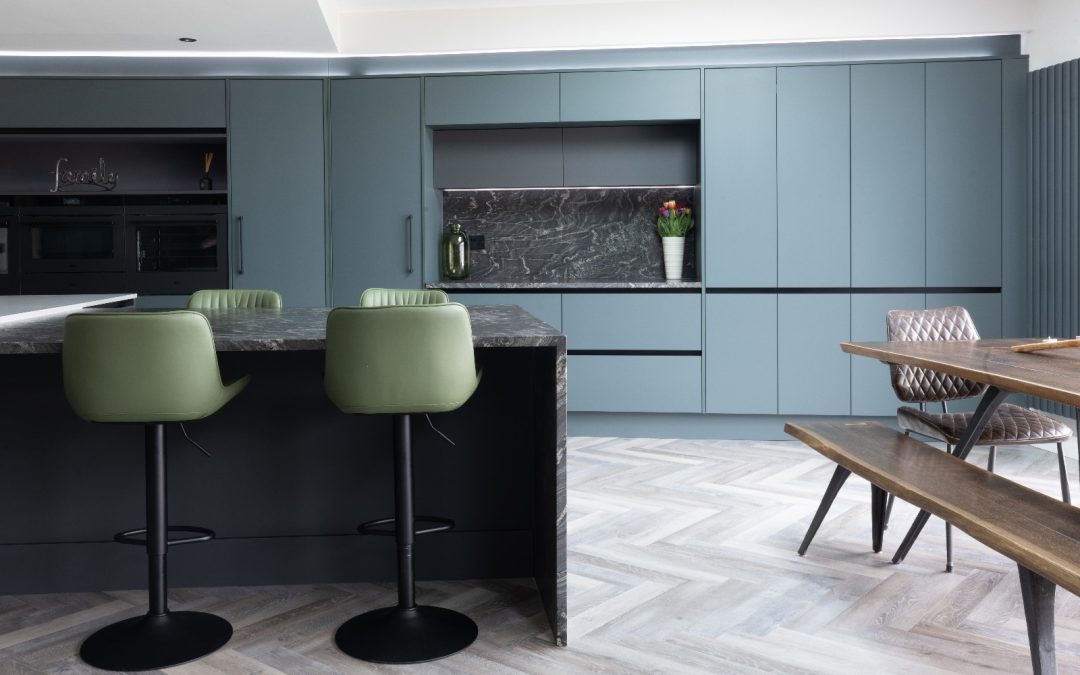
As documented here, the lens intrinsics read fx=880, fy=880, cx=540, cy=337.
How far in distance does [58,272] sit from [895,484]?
200 inches

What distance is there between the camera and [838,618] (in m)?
2.45

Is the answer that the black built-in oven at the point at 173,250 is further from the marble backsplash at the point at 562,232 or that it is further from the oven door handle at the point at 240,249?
the marble backsplash at the point at 562,232

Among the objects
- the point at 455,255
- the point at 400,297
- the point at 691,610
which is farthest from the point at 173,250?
the point at 691,610

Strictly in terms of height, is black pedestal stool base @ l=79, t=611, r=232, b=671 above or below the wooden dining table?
below

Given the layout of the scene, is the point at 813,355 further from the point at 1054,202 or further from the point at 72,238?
the point at 72,238

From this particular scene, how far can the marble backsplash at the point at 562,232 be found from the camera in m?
5.76

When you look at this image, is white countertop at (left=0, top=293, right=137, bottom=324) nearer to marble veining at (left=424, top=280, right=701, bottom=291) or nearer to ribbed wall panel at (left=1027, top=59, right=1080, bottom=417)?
marble veining at (left=424, top=280, right=701, bottom=291)

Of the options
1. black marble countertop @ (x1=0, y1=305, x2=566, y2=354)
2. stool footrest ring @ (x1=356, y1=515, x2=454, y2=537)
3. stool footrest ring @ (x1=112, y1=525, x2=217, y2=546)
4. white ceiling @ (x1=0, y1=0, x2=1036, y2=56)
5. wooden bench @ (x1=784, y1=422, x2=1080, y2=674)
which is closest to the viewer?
wooden bench @ (x1=784, y1=422, x2=1080, y2=674)

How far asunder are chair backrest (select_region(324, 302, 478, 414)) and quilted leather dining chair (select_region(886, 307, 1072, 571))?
1.63 meters

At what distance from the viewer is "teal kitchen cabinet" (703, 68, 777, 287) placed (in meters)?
5.11

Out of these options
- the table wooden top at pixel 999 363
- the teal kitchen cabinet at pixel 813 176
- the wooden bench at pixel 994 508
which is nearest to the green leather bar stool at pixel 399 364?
the wooden bench at pixel 994 508

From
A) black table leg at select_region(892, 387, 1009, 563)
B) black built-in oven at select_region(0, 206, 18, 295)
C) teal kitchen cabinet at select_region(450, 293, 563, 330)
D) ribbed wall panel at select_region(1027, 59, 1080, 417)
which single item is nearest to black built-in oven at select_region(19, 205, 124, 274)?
black built-in oven at select_region(0, 206, 18, 295)

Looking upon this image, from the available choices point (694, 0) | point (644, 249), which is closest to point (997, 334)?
point (644, 249)

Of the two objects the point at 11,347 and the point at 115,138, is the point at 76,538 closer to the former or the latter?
the point at 11,347
